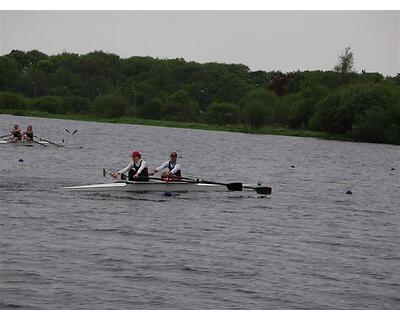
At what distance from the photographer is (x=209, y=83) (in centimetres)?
14638

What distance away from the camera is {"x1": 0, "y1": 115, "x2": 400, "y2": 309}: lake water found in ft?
58.6

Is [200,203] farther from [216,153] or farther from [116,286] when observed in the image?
[216,153]

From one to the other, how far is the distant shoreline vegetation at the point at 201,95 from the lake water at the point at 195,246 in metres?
52.0

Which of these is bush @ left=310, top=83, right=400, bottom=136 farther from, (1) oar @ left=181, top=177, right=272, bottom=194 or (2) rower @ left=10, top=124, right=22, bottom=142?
(1) oar @ left=181, top=177, right=272, bottom=194

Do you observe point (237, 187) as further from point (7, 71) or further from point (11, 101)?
point (7, 71)

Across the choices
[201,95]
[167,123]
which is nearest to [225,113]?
[167,123]

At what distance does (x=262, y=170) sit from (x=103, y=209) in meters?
23.6

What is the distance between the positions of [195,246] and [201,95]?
121751 mm

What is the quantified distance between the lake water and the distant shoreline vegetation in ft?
171

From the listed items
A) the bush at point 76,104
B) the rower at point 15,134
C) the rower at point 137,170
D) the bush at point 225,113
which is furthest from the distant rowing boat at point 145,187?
the bush at point 76,104

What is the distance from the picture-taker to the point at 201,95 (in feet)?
473

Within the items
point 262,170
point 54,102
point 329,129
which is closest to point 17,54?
point 54,102

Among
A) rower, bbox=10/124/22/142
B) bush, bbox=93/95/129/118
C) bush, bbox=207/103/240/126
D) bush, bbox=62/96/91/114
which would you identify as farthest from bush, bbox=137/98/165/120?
rower, bbox=10/124/22/142

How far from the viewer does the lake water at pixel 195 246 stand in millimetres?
17875
